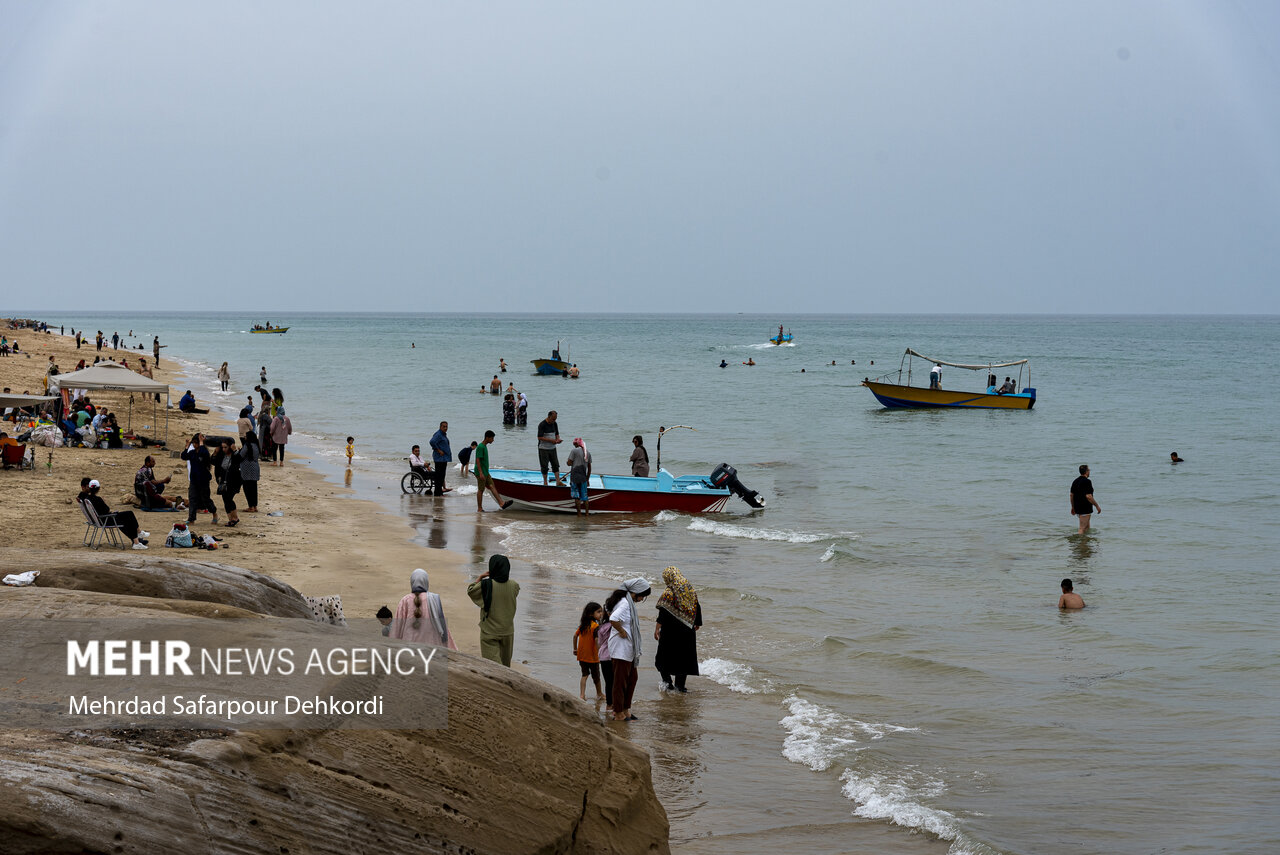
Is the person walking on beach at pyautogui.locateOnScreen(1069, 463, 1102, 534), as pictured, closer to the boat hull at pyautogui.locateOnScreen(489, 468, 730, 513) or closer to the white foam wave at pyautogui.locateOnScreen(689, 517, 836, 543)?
the white foam wave at pyautogui.locateOnScreen(689, 517, 836, 543)

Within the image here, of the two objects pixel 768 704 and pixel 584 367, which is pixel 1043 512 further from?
pixel 584 367

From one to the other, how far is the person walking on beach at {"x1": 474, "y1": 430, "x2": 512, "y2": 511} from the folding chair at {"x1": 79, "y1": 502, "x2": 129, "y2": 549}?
751 cm

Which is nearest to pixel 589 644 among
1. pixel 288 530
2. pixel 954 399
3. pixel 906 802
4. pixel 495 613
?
pixel 495 613

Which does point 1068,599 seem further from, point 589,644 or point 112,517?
point 112,517

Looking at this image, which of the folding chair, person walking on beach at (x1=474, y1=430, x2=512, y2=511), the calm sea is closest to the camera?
the calm sea

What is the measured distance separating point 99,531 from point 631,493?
10241 mm

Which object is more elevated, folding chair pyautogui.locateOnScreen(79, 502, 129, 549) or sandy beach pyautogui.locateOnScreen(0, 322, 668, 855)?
sandy beach pyautogui.locateOnScreen(0, 322, 668, 855)

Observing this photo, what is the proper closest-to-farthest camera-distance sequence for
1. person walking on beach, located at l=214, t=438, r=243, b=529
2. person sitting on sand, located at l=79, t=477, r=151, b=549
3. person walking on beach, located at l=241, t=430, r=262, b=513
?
person sitting on sand, located at l=79, t=477, r=151, b=549 → person walking on beach, located at l=214, t=438, r=243, b=529 → person walking on beach, located at l=241, t=430, r=262, b=513

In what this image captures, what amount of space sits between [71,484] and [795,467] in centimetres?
1962

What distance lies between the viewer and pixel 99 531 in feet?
50.2

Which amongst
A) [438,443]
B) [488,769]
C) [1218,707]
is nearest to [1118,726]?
[1218,707]

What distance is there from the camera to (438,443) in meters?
22.9

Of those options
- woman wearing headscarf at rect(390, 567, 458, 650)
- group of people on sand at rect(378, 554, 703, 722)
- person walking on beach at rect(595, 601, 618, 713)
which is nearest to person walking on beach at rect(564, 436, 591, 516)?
group of people on sand at rect(378, 554, 703, 722)

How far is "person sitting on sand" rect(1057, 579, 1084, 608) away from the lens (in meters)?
15.3
